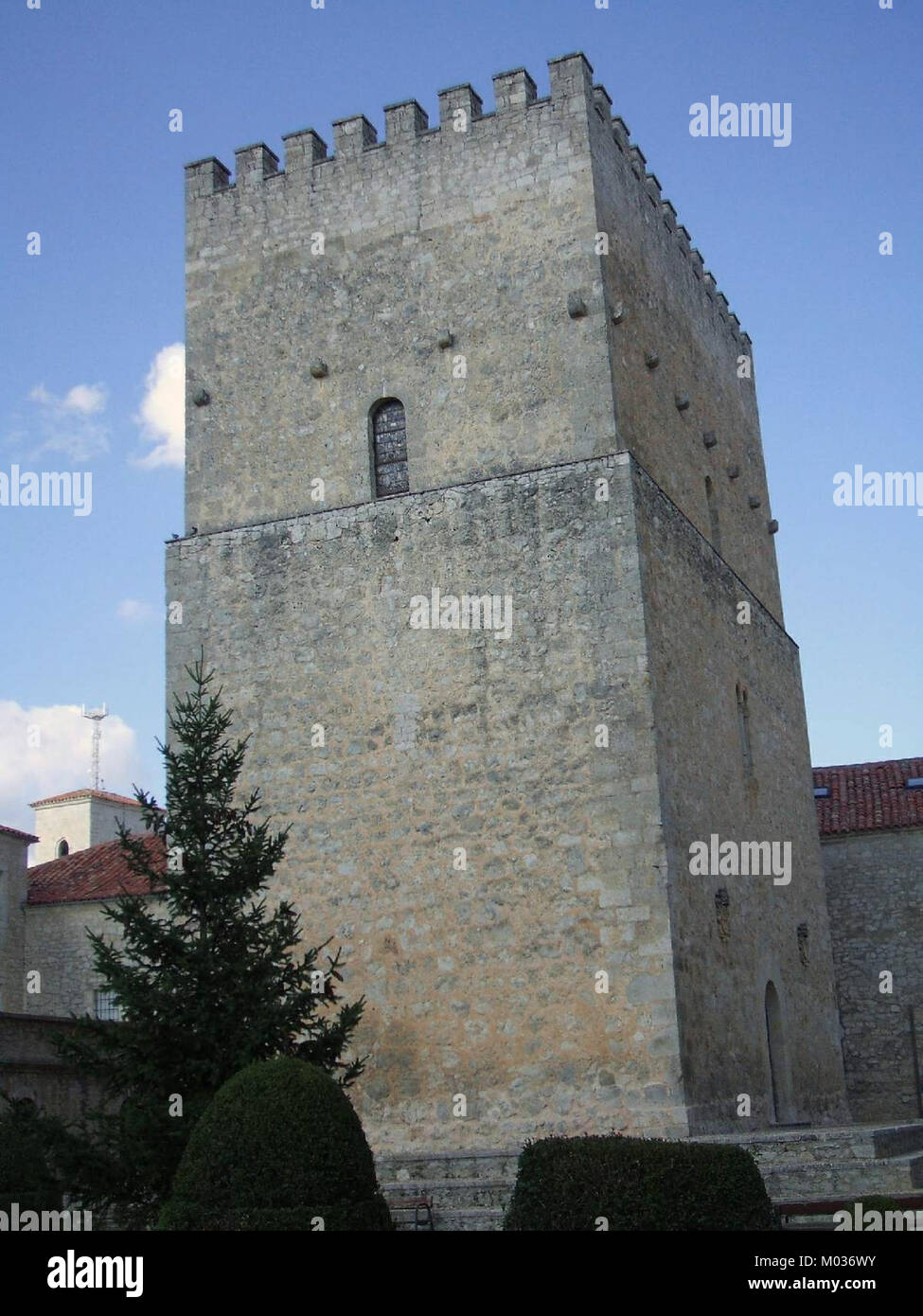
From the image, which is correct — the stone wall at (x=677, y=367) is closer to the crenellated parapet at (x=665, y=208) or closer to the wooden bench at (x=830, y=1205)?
the crenellated parapet at (x=665, y=208)

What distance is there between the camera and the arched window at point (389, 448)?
1798 centimetres

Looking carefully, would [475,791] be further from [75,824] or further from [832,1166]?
[75,824]

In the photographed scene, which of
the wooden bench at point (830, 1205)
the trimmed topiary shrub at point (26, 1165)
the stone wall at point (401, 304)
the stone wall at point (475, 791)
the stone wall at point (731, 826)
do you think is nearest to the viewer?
the wooden bench at point (830, 1205)

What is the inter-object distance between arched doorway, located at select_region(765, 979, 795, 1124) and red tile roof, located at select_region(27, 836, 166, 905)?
1288cm

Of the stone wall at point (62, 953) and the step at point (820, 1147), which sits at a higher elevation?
the stone wall at point (62, 953)

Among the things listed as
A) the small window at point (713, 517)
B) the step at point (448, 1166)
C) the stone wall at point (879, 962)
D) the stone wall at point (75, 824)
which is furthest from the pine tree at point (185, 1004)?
the stone wall at point (75, 824)

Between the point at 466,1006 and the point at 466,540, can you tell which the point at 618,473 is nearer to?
the point at 466,540

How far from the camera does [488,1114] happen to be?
1545 centimetres

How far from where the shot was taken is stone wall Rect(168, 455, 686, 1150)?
50.3 ft

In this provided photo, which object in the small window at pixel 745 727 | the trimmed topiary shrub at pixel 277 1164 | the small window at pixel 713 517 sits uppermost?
the small window at pixel 713 517

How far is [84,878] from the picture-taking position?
1148 inches

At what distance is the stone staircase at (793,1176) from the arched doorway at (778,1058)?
4.08m

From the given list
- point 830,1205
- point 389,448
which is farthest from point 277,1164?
point 389,448

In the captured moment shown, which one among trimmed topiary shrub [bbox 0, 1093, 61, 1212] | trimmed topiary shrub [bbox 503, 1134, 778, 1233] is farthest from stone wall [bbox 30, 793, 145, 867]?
trimmed topiary shrub [bbox 503, 1134, 778, 1233]
